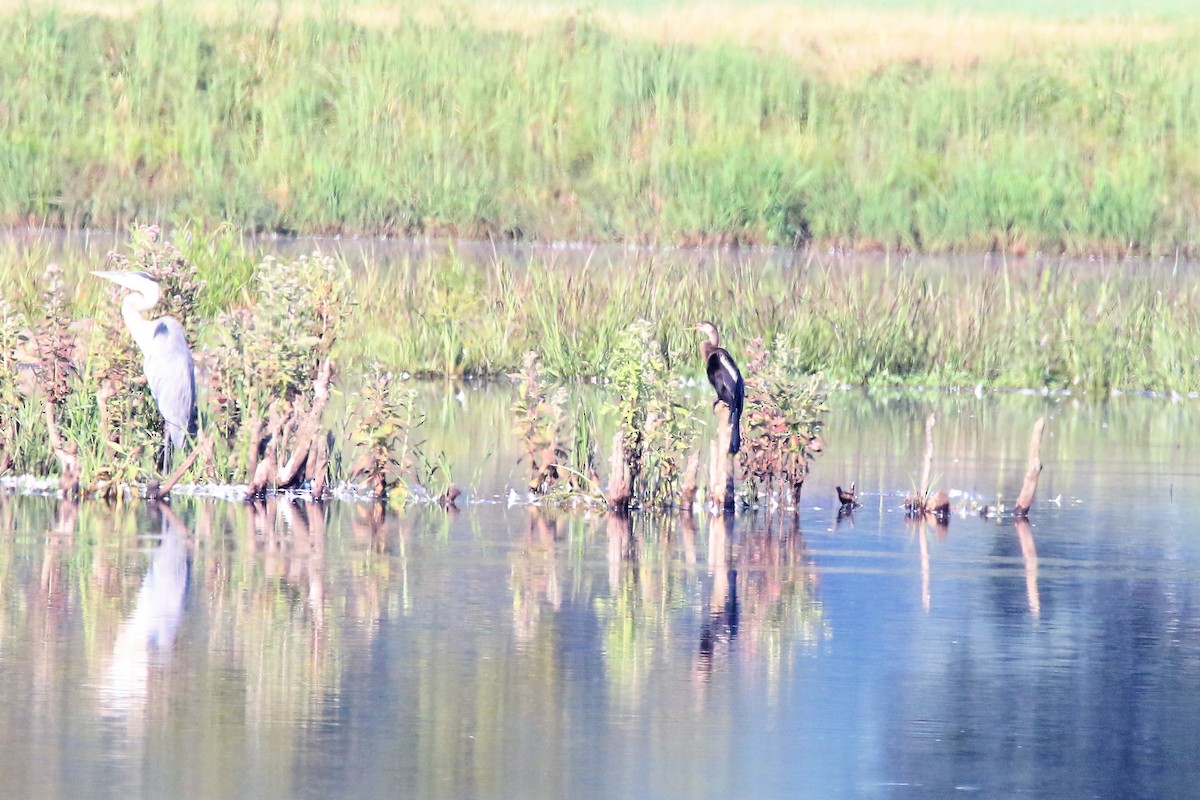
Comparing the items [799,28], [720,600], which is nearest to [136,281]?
[720,600]

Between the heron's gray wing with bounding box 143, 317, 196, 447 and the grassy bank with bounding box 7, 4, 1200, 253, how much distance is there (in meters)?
15.5

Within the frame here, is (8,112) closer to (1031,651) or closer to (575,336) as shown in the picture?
(575,336)

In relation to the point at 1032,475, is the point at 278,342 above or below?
above

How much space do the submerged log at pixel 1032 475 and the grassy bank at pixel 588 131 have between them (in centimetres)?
1657

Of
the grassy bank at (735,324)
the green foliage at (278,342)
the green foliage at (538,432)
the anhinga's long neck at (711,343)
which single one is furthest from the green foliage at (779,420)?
the grassy bank at (735,324)

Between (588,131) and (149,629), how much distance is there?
23.1m

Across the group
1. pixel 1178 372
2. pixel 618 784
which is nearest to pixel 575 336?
pixel 1178 372

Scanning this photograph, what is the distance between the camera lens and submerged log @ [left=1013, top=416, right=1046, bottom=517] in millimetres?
11727

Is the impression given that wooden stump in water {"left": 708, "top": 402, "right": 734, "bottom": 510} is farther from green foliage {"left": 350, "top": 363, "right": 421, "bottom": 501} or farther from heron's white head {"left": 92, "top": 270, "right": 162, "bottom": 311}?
heron's white head {"left": 92, "top": 270, "right": 162, "bottom": 311}

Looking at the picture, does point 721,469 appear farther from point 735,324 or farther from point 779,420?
point 735,324

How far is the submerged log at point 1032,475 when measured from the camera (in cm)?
1173

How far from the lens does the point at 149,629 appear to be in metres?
8.71

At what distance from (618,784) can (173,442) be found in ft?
19.4

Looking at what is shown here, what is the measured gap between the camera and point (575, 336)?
712 inches
